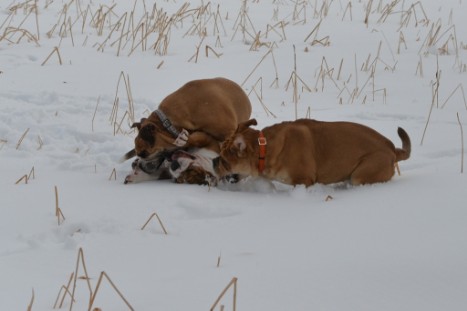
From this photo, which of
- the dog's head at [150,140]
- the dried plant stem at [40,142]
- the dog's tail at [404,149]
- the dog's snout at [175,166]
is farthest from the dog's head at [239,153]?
the dried plant stem at [40,142]

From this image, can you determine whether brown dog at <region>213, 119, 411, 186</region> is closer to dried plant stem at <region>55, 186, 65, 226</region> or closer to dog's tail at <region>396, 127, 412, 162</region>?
dog's tail at <region>396, 127, 412, 162</region>

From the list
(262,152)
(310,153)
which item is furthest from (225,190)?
(310,153)

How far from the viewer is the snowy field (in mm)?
2963

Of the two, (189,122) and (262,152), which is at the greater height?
(189,122)

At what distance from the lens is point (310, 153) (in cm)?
506

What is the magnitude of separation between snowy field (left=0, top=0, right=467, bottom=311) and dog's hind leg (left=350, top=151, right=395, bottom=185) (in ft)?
0.36

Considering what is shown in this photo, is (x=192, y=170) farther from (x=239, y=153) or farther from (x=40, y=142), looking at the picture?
(x=40, y=142)

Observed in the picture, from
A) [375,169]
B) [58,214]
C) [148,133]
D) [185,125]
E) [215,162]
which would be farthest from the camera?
[185,125]

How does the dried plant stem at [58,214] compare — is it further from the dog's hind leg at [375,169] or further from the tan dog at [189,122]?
the dog's hind leg at [375,169]

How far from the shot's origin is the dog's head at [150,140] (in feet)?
17.7

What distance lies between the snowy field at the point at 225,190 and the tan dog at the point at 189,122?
14.8 inches

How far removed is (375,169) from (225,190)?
1106mm

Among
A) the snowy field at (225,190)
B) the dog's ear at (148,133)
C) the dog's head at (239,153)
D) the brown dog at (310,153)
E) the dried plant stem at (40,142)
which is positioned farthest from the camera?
the dried plant stem at (40,142)

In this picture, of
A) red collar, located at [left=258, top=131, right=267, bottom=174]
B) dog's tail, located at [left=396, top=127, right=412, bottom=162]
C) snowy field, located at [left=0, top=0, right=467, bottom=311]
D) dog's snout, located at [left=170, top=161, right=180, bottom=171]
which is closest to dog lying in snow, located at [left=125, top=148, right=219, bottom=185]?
dog's snout, located at [left=170, top=161, right=180, bottom=171]
